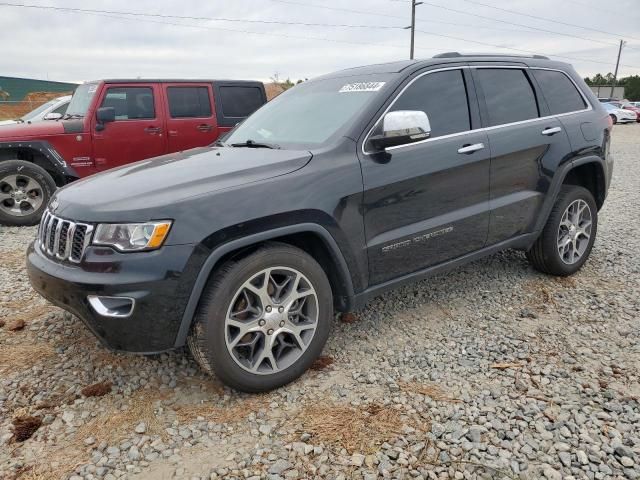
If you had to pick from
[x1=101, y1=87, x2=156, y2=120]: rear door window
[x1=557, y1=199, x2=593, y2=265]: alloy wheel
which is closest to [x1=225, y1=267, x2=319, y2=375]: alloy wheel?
[x1=557, y1=199, x2=593, y2=265]: alloy wheel

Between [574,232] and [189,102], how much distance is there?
5661mm

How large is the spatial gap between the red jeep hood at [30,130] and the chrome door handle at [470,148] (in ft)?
18.5

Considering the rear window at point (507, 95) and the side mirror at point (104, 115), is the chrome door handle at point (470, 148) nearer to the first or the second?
the rear window at point (507, 95)

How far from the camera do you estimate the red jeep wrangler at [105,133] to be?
6.49 metres

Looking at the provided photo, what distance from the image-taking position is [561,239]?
4.17m

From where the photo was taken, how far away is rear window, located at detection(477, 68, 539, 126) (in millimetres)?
3658

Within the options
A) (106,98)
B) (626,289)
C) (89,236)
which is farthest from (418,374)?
(106,98)

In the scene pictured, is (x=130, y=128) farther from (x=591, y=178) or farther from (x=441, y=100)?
(x=591, y=178)

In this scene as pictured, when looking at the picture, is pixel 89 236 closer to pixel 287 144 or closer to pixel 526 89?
pixel 287 144

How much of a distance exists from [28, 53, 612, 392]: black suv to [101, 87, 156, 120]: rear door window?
3862 mm

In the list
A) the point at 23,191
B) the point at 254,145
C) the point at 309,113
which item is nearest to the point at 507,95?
the point at 309,113

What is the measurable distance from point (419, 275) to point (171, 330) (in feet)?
5.39

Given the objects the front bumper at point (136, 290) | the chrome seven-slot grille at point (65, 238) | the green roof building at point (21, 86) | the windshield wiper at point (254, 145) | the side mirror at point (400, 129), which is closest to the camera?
the front bumper at point (136, 290)

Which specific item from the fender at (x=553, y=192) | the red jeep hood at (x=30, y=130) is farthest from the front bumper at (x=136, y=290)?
the red jeep hood at (x=30, y=130)
